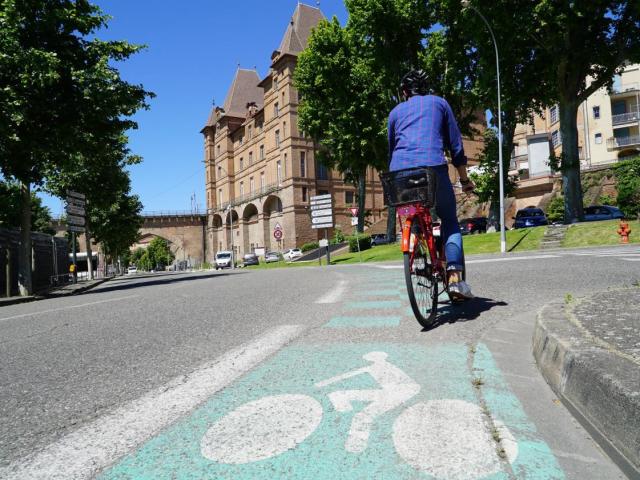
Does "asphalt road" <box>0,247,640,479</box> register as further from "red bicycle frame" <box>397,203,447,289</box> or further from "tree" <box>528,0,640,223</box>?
"tree" <box>528,0,640,223</box>

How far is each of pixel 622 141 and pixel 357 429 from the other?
58533mm

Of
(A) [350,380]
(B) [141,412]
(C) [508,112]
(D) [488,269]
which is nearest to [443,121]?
(A) [350,380]

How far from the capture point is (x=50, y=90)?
48.7 ft

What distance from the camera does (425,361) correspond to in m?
3.16

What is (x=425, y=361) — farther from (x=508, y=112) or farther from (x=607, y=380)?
(x=508, y=112)

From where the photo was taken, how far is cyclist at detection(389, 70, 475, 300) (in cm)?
432

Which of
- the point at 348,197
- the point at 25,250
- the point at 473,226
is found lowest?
the point at 25,250

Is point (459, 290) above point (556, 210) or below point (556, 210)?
below

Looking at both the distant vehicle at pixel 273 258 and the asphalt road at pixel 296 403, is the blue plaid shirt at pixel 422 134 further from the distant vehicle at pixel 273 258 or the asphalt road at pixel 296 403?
the distant vehicle at pixel 273 258

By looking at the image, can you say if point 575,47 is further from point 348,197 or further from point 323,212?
point 348,197

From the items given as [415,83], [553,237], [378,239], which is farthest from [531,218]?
[415,83]

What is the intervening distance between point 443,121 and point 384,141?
28.5 meters

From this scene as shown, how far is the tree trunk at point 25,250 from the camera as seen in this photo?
15906 millimetres

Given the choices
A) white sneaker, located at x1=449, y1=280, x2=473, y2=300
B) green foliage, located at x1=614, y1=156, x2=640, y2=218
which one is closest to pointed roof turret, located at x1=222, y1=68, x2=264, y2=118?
green foliage, located at x1=614, y1=156, x2=640, y2=218
